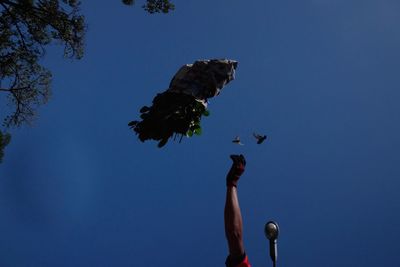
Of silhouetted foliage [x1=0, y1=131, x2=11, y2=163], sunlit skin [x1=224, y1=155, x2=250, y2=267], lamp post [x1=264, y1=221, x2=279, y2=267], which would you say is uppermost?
silhouetted foliage [x1=0, y1=131, x2=11, y2=163]

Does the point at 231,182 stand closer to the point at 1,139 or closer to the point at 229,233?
the point at 229,233

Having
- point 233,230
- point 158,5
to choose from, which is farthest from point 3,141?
point 233,230

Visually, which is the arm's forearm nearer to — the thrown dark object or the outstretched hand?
the outstretched hand

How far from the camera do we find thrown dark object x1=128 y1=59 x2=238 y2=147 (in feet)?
24.0

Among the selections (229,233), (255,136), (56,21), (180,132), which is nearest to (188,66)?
(180,132)

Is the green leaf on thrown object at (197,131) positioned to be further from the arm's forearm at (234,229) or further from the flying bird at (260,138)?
the arm's forearm at (234,229)

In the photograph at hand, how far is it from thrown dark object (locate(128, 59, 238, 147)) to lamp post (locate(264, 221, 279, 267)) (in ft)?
9.48

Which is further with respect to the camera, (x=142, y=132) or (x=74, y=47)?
(x=74, y=47)

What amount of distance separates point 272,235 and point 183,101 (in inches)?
143

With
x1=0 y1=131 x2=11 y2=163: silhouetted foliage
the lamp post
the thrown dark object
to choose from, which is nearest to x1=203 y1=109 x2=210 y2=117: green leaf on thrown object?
the thrown dark object

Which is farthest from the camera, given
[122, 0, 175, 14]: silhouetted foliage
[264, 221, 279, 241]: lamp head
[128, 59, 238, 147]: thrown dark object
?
[122, 0, 175, 14]: silhouetted foliage

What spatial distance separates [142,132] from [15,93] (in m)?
15.5

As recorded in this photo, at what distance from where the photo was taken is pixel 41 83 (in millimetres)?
20594

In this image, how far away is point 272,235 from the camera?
826 centimetres
